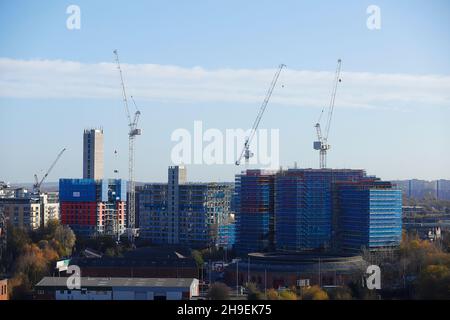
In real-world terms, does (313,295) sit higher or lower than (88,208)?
lower

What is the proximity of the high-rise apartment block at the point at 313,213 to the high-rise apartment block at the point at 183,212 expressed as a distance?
275cm

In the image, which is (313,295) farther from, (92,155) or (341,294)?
(92,155)

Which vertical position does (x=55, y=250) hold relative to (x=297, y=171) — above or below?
below

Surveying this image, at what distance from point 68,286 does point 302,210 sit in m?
13.1

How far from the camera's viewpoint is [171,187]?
3128 cm

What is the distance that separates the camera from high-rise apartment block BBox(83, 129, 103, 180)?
129 feet

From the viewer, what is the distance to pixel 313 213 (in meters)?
27.0

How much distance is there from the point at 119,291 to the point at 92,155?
25.2 metres

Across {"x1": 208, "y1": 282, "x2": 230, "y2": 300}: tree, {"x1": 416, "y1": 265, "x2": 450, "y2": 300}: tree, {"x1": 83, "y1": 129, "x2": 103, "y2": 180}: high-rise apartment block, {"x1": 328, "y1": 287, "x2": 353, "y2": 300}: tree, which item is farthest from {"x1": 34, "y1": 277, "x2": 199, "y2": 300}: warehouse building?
{"x1": 83, "y1": 129, "x2": 103, "y2": 180}: high-rise apartment block

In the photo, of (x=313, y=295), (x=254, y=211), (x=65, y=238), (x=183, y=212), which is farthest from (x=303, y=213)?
(x=313, y=295)

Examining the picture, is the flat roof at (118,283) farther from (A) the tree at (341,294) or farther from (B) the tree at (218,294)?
(A) the tree at (341,294)

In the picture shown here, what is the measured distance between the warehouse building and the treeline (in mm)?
734
